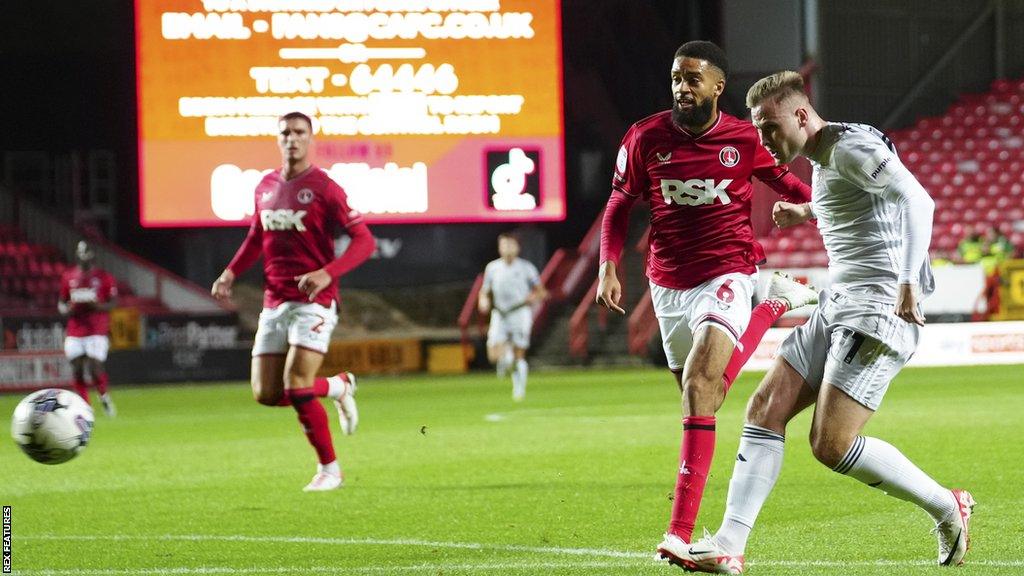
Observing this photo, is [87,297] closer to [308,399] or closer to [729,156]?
[308,399]

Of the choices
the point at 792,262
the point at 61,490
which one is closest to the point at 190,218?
the point at 792,262

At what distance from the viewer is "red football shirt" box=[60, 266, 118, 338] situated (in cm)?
1772

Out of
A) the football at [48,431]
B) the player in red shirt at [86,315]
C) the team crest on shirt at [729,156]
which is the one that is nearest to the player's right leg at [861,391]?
the team crest on shirt at [729,156]

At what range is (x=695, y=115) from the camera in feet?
22.5

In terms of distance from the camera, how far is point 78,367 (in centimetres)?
1792

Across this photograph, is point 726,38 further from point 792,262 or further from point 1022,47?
point 1022,47

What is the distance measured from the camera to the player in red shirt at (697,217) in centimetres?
670

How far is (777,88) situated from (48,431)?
11.0 ft

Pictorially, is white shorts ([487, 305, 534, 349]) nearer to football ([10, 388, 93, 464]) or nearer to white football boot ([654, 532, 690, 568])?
football ([10, 388, 93, 464])

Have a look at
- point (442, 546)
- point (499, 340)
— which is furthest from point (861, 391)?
point (499, 340)

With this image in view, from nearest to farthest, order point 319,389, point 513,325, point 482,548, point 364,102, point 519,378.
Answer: point 482,548, point 319,389, point 519,378, point 513,325, point 364,102

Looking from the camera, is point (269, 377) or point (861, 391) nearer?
point (861, 391)

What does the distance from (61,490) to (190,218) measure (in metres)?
12.3

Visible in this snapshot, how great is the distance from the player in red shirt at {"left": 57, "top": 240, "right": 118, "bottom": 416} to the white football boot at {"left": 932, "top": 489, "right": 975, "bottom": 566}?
13.2 metres
